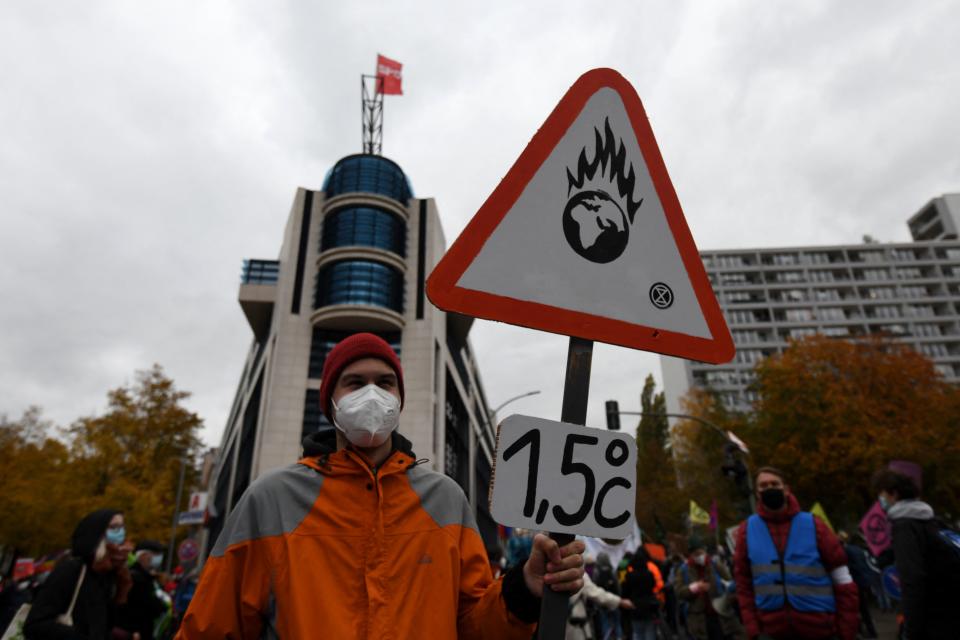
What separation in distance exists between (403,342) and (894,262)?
71929 millimetres

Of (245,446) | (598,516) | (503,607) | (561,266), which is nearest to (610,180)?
(561,266)

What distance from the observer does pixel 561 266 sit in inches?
66.2

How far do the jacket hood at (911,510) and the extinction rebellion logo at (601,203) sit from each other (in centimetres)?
315

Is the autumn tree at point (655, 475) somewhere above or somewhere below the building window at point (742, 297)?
below

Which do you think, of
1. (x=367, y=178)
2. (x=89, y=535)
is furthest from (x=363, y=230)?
(x=89, y=535)

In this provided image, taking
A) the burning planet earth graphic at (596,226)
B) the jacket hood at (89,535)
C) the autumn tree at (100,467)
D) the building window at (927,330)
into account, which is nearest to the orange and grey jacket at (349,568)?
the burning planet earth graphic at (596,226)

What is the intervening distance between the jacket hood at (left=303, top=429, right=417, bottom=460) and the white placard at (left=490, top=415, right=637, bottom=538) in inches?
27.0

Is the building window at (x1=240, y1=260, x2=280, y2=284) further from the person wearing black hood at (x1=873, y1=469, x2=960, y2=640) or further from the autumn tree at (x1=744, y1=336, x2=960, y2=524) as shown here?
the person wearing black hood at (x1=873, y1=469, x2=960, y2=640)

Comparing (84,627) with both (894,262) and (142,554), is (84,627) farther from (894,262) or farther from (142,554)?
(894,262)

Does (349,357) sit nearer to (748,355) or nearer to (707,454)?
(707,454)

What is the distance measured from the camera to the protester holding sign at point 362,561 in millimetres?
1581

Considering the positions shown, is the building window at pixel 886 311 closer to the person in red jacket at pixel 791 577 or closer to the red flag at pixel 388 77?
the red flag at pixel 388 77

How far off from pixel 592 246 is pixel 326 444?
3.98 feet

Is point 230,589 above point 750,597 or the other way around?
above
